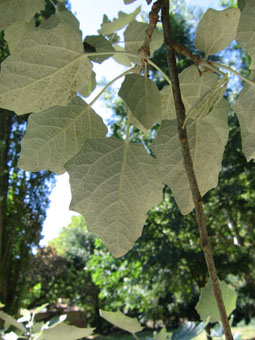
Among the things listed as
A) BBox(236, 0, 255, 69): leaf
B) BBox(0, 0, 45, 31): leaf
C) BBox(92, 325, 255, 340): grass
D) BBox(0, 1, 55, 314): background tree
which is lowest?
Result: BBox(92, 325, 255, 340): grass

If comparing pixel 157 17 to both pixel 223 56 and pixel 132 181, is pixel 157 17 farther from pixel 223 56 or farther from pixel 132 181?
pixel 223 56

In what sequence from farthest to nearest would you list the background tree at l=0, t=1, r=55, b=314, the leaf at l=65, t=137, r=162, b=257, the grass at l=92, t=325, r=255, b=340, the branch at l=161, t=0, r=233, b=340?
the grass at l=92, t=325, r=255, b=340
the background tree at l=0, t=1, r=55, b=314
the leaf at l=65, t=137, r=162, b=257
the branch at l=161, t=0, r=233, b=340

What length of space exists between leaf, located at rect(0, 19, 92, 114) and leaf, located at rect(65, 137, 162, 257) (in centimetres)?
5

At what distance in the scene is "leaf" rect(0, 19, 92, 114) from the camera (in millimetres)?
250

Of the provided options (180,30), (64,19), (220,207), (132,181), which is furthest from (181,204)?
(180,30)

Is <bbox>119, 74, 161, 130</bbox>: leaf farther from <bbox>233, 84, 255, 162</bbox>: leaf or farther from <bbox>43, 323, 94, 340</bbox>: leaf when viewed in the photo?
<bbox>43, 323, 94, 340</bbox>: leaf

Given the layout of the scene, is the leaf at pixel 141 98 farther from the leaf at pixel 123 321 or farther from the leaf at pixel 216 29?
the leaf at pixel 123 321

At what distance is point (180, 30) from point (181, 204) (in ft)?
20.1

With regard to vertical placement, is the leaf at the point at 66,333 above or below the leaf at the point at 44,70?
below

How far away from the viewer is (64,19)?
35cm

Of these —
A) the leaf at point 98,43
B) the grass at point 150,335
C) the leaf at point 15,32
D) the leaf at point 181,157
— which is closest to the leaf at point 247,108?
the leaf at point 181,157

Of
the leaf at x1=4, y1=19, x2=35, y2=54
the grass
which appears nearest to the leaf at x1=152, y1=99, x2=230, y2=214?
the leaf at x1=4, y1=19, x2=35, y2=54

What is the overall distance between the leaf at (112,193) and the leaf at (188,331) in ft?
0.41

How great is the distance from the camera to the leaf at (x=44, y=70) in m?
0.25
